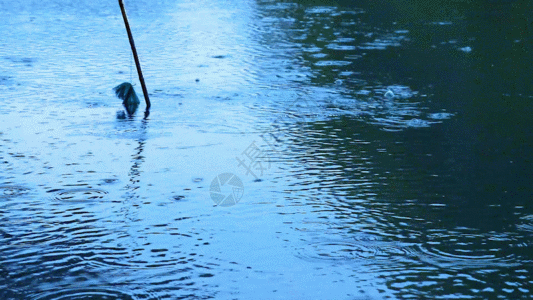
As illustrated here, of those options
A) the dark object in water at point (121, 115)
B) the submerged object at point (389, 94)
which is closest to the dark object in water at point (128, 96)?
the dark object in water at point (121, 115)

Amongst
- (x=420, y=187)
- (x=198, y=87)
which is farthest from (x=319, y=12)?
(x=420, y=187)

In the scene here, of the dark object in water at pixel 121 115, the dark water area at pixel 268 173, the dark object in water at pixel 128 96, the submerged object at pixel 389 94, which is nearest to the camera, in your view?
the dark water area at pixel 268 173

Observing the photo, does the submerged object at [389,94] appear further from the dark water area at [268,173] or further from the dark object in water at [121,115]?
the dark object in water at [121,115]

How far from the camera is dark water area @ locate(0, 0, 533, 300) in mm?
5598

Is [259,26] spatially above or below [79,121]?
below

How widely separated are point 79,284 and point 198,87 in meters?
6.53

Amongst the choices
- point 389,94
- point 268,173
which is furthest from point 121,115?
point 389,94

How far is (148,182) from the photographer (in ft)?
24.7

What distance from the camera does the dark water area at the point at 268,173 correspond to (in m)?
5.60

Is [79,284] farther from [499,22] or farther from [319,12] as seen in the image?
[319,12]

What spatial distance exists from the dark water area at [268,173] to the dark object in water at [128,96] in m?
0.12

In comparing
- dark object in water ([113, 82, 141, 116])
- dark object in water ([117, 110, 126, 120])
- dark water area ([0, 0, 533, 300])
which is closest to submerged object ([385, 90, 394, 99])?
dark water area ([0, 0, 533, 300])

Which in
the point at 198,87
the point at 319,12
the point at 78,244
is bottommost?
the point at 319,12

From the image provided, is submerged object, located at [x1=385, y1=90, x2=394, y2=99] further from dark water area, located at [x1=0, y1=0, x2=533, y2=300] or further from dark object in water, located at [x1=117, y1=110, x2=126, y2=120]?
dark object in water, located at [x1=117, y1=110, x2=126, y2=120]
